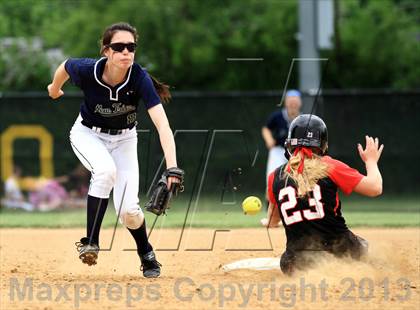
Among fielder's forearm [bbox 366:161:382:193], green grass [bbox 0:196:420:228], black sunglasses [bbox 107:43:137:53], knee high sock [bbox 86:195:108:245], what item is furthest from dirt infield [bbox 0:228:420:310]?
green grass [bbox 0:196:420:228]

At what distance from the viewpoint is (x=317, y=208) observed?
232 inches

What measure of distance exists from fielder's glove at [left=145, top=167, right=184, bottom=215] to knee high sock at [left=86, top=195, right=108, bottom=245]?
41cm

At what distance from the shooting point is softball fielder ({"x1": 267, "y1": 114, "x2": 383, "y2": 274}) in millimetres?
5863

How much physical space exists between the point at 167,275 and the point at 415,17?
616 inches

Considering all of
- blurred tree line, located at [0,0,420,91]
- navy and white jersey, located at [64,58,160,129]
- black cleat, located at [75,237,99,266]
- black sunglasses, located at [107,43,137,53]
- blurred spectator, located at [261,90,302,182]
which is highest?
black sunglasses, located at [107,43,137,53]

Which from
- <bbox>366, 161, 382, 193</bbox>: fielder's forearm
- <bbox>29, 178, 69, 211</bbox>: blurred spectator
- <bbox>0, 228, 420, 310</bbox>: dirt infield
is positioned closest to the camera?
<bbox>0, 228, 420, 310</bbox>: dirt infield

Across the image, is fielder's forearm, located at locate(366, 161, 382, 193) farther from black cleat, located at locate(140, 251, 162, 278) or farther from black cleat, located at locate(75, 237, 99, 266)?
black cleat, located at locate(75, 237, 99, 266)

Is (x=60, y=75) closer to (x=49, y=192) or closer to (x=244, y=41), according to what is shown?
(x=49, y=192)

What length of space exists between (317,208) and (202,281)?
3.42 ft

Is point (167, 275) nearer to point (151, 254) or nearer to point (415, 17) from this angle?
point (151, 254)

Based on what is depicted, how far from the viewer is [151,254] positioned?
6.70 meters

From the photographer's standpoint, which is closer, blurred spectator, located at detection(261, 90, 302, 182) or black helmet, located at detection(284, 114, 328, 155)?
black helmet, located at detection(284, 114, 328, 155)

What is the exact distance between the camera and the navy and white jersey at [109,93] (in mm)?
6301

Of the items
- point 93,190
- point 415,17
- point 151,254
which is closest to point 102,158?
point 93,190
